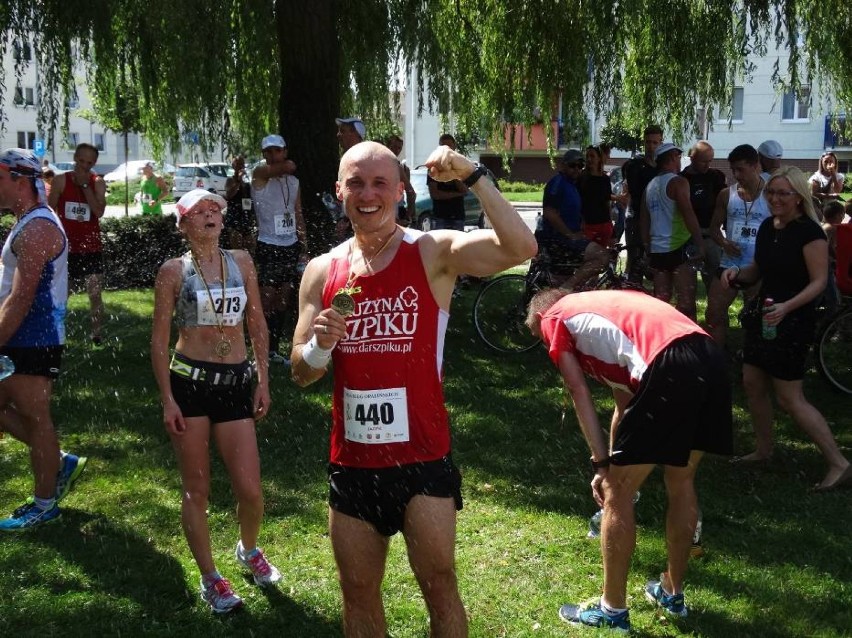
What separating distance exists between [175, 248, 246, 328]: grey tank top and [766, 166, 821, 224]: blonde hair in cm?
350

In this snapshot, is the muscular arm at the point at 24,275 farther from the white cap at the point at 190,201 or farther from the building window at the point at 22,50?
the building window at the point at 22,50

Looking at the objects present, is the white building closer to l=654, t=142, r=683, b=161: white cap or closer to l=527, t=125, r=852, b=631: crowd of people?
l=527, t=125, r=852, b=631: crowd of people

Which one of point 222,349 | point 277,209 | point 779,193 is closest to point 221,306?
point 222,349

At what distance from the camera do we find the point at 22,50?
1029 cm

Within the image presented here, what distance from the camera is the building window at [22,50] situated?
10219 millimetres

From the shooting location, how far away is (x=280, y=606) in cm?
471

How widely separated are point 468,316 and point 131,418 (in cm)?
496

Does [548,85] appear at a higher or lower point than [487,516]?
higher

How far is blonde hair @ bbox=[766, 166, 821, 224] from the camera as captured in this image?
244 inches

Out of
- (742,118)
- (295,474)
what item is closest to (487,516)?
(295,474)

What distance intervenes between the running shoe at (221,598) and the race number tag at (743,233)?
5957 millimetres

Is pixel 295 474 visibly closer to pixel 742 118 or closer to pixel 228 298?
pixel 228 298

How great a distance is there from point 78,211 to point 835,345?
7.47 metres

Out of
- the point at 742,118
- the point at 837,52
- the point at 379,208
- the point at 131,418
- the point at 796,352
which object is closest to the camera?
the point at 379,208
